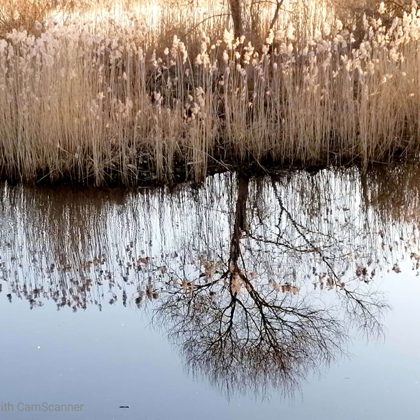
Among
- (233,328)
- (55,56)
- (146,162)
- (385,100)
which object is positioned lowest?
(233,328)

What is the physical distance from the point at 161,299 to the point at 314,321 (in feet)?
2.40

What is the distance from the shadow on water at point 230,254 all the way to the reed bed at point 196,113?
194mm

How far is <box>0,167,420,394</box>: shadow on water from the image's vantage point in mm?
3430

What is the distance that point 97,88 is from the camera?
211 inches

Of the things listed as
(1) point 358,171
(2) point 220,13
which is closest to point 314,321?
(1) point 358,171

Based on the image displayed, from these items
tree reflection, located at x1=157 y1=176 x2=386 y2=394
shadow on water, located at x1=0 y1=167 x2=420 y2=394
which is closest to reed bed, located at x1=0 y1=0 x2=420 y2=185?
shadow on water, located at x1=0 y1=167 x2=420 y2=394

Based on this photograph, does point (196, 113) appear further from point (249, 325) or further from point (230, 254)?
point (249, 325)

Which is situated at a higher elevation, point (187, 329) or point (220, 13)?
point (220, 13)

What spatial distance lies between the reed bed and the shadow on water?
19 centimetres

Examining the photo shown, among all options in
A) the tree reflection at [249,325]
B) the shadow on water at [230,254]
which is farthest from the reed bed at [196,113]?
the tree reflection at [249,325]

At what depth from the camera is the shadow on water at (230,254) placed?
3.43m

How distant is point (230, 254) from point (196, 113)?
4.48ft

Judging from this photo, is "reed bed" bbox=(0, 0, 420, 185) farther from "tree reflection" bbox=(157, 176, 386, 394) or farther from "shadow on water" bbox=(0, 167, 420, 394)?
"tree reflection" bbox=(157, 176, 386, 394)

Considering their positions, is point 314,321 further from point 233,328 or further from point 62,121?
point 62,121
